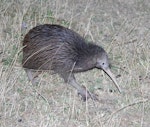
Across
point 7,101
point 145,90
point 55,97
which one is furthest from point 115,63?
point 7,101

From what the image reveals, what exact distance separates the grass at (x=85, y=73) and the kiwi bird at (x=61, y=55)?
5.7 inches

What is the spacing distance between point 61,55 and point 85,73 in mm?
→ 560

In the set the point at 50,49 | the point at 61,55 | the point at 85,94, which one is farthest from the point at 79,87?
the point at 50,49

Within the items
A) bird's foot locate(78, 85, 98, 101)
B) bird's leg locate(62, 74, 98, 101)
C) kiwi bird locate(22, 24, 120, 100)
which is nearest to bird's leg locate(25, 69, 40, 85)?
kiwi bird locate(22, 24, 120, 100)

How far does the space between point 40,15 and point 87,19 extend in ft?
2.35

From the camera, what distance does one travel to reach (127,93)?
5.89m

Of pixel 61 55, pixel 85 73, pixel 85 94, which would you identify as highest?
pixel 61 55

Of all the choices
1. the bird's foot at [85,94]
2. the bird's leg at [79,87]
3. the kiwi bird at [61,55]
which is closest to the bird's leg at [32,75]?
the kiwi bird at [61,55]

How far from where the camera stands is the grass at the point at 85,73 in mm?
5320

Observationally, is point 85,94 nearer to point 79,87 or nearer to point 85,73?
point 79,87

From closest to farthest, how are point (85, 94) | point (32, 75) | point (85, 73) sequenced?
1. point (85, 94)
2. point (32, 75)
3. point (85, 73)

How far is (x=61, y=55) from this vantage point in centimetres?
586

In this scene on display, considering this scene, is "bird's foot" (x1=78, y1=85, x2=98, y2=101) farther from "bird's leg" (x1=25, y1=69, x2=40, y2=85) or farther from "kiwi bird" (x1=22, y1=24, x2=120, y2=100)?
"bird's leg" (x1=25, y1=69, x2=40, y2=85)

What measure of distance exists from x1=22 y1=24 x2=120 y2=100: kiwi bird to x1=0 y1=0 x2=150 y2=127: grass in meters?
0.15
